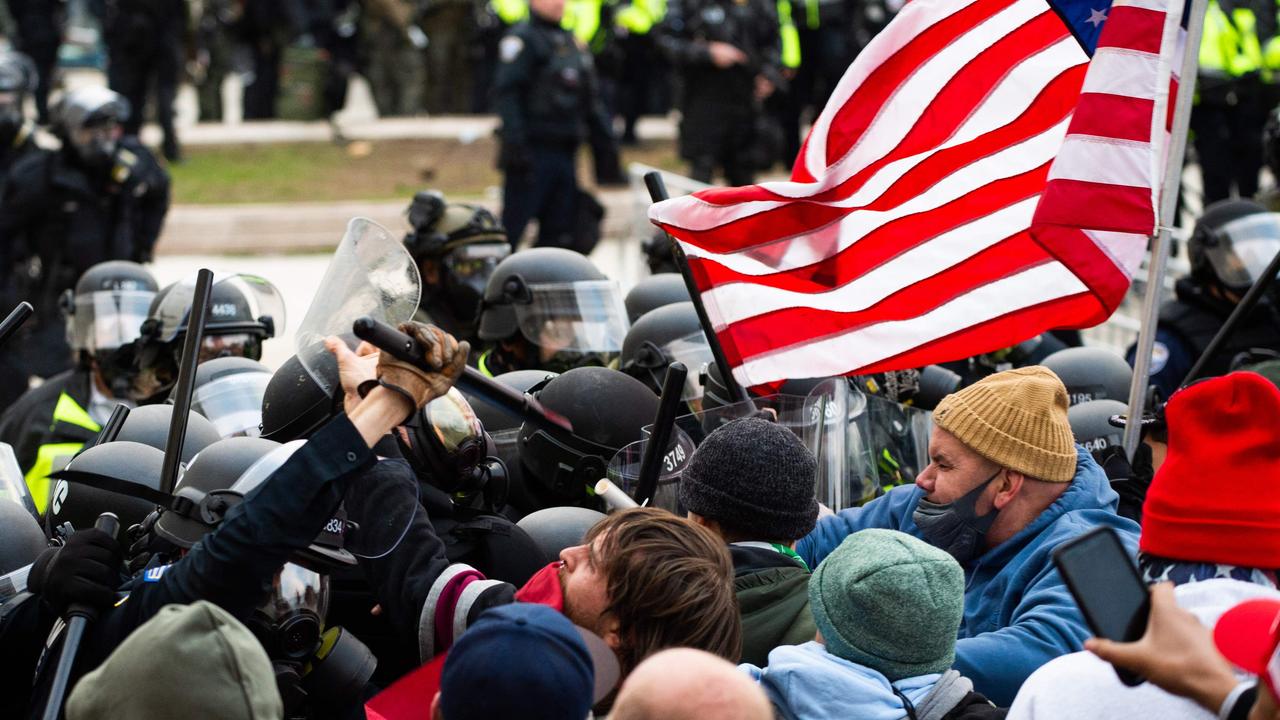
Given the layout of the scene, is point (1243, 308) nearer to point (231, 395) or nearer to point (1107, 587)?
point (1107, 587)

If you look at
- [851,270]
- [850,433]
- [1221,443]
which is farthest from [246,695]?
[851,270]

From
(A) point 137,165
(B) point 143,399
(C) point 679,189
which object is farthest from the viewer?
(C) point 679,189

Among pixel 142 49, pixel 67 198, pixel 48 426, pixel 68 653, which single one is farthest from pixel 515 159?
pixel 68 653

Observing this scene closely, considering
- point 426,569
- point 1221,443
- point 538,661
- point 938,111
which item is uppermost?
point 938,111

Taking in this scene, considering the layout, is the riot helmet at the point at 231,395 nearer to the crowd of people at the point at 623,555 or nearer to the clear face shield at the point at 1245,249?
the crowd of people at the point at 623,555

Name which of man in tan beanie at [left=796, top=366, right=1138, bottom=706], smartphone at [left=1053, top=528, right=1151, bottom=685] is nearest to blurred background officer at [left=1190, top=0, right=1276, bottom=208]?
man in tan beanie at [left=796, top=366, right=1138, bottom=706]

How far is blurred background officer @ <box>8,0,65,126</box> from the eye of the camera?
17.6 m

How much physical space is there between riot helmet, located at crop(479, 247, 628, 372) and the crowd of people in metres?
0.98

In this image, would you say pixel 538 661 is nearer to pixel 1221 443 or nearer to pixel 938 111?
pixel 1221 443

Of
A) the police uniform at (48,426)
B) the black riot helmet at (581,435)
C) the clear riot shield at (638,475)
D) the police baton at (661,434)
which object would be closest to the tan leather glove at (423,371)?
the police baton at (661,434)

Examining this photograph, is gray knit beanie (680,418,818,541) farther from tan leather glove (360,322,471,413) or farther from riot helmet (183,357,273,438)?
riot helmet (183,357,273,438)

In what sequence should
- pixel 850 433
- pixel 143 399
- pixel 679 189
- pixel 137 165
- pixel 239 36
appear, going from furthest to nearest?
pixel 239 36
pixel 679 189
pixel 137 165
pixel 143 399
pixel 850 433

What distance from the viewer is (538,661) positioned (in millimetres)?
2621

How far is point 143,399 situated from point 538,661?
4.03 metres
